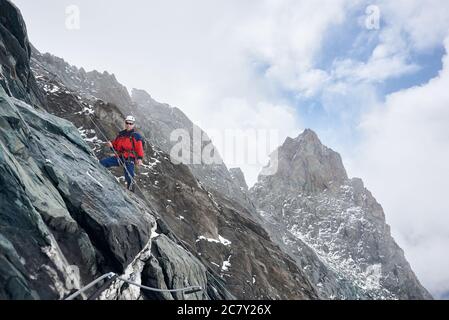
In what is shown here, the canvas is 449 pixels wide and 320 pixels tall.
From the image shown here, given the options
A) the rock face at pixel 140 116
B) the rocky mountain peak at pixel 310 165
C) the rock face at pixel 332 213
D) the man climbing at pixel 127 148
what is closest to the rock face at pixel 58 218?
the man climbing at pixel 127 148

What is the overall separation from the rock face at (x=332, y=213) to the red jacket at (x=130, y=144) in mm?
135385

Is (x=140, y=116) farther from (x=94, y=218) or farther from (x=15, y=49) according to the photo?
(x=94, y=218)

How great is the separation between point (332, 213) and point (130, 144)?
522 ft

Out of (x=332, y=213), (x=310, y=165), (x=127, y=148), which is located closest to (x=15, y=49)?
(x=127, y=148)

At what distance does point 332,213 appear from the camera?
6501 inches

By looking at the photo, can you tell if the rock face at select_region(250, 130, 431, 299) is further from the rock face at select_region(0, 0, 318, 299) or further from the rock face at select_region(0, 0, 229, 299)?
the rock face at select_region(0, 0, 229, 299)

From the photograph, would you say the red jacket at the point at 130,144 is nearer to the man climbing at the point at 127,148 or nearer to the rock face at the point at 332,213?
the man climbing at the point at 127,148

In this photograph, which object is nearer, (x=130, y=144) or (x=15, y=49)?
(x=130, y=144)

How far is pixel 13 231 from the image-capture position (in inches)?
296

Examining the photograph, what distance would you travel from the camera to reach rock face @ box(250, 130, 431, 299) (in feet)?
494

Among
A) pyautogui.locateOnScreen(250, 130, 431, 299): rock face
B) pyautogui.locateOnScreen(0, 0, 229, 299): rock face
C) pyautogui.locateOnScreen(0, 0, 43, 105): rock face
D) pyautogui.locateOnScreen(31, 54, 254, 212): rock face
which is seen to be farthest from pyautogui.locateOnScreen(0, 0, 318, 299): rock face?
pyautogui.locateOnScreen(250, 130, 431, 299): rock face

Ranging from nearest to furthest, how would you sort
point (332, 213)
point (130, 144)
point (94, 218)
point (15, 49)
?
point (94, 218)
point (130, 144)
point (15, 49)
point (332, 213)

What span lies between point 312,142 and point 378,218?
141 ft

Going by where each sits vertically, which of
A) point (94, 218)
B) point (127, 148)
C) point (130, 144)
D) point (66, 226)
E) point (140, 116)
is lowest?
point (66, 226)
